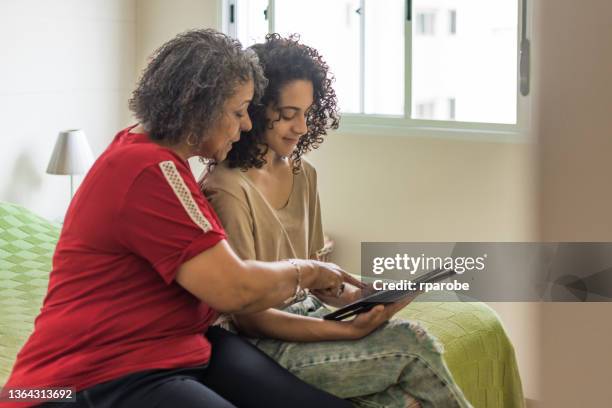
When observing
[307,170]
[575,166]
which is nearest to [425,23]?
[307,170]

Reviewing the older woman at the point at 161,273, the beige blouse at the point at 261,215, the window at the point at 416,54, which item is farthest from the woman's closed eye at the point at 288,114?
the window at the point at 416,54

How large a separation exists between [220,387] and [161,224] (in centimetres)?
33

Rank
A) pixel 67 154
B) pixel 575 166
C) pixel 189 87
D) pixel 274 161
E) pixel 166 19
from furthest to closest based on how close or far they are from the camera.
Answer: pixel 166 19 → pixel 67 154 → pixel 274 161 → pixel 189 87 → pixel 575 166

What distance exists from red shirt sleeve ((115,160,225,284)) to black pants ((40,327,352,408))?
0.57 ft

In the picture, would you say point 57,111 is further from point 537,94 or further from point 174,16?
point 537,94

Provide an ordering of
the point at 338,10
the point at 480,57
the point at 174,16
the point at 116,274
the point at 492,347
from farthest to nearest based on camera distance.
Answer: the point at 174,16, the point at 338,10, the point at 480,57, the point at 492,347, the point at 116,274

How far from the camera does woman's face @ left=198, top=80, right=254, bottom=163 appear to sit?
149 centimetres

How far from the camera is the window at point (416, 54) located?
3.16m

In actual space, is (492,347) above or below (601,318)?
below

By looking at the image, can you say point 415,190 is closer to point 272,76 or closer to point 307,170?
point 307,170

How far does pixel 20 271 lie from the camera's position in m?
2.61

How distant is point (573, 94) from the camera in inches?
11.9

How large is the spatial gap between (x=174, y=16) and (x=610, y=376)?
3.92 meters

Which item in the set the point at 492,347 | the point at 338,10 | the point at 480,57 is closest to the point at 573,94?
the point at 492,347
